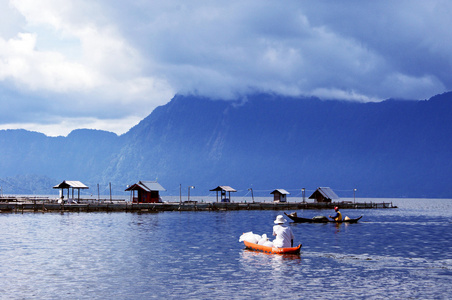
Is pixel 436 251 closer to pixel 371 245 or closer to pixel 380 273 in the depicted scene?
pixel 371 245

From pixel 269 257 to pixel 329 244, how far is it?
1264 cm

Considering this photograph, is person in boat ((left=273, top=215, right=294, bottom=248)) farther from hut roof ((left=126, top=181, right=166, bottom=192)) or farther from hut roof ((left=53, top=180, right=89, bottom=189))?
hut roof ((left=126, top=181, right=166, bottom=192))

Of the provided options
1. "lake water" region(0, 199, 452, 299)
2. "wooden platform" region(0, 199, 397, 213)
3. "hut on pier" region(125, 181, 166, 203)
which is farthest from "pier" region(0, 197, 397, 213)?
"lake water" region(0, 199, 452, 299)

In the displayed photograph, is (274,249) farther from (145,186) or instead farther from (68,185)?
(68,185)

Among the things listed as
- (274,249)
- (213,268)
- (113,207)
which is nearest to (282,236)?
(274,249)

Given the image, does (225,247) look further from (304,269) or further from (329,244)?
(304,269)

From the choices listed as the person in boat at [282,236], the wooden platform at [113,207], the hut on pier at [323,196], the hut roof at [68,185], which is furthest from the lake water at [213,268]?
the hut on pier at [323,196]

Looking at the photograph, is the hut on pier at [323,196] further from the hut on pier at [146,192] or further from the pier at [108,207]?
the hut on pier at [146,192]

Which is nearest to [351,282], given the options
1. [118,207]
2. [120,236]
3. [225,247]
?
[225,247]

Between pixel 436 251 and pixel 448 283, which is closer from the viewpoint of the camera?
pixel 448 283

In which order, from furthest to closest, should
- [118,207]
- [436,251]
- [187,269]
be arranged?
[118,207] < [436,251] < [187,269]

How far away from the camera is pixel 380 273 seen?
111ft

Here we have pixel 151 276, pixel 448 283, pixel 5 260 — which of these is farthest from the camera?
pixel 5 260

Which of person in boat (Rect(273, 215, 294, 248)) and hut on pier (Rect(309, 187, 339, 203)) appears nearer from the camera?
person in boat (Rect(273, 215, 294, 248))
